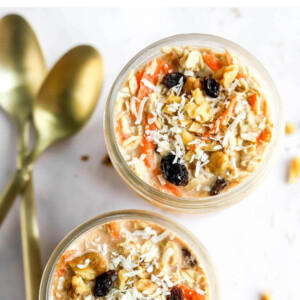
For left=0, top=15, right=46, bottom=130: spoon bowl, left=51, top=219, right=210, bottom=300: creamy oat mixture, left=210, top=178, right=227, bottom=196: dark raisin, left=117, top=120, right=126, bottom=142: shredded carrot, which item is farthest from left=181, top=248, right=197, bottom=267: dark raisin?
left=0, top=15, right=46, bottom=130: spoon bowl

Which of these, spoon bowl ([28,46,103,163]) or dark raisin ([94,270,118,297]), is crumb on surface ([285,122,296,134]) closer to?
spoon bowl ([28,46,103,163])

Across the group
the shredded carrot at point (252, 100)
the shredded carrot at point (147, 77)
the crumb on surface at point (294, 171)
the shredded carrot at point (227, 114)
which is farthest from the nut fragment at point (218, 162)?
the crumb on surface at point (294, 171)

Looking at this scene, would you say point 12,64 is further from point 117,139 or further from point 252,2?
point 252,2

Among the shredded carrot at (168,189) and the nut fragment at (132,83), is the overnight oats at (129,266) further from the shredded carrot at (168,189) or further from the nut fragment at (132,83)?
the nut fragment at (132,83)

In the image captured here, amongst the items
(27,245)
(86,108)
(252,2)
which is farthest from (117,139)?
(252,2)

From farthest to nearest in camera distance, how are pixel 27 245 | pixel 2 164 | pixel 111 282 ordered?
1. pixel 2 164
2. pixel 27 245
3. pixel 111 282

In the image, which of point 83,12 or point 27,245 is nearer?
point 27,245
